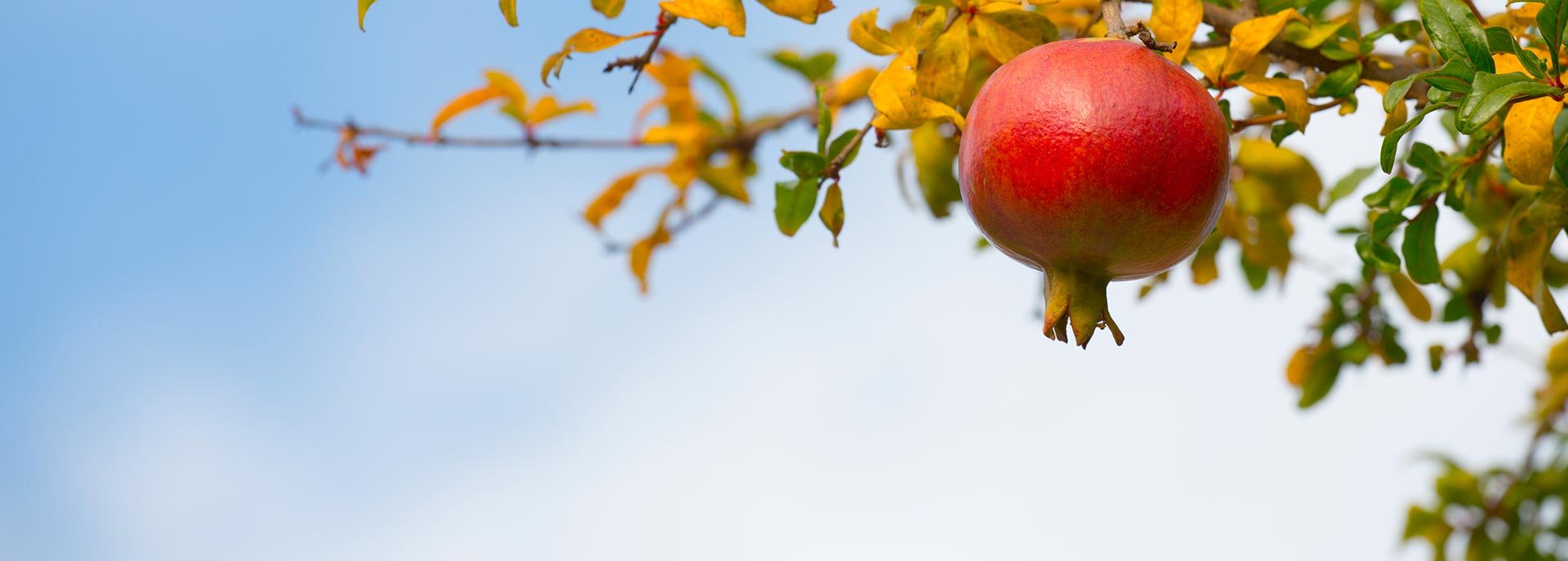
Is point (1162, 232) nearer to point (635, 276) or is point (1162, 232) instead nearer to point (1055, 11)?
point (1055, 11)

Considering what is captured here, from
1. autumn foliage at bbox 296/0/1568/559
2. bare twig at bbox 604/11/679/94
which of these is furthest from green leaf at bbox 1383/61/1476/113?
bare twig at bbox 604/11/679/94

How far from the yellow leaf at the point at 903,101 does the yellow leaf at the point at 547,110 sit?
1.08 m

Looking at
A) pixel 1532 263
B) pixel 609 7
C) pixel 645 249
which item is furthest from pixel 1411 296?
pixel 609 7

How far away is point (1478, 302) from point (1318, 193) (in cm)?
24

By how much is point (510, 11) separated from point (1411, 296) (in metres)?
1.28

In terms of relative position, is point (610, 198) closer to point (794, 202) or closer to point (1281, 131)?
point (794, 202)

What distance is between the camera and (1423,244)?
1.24 m

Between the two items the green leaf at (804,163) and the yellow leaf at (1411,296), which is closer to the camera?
the green leaf at (804,163)

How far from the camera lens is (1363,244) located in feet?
4.09

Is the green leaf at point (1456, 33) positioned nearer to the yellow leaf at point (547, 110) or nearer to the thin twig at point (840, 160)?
the thin twig at point (840, 160)

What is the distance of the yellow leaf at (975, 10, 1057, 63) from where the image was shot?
1.08 m

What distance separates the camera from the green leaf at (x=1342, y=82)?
1.15 meters

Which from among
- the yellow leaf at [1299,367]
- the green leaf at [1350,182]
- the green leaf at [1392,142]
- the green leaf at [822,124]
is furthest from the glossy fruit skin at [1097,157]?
the yellow leaf at [1299,367]

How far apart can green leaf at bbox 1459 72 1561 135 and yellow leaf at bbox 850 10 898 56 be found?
0.42m
